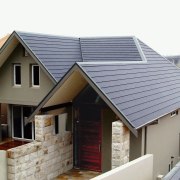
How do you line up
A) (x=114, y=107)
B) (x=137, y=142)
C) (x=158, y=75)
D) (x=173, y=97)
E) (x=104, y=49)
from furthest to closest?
(x=104, y=49), (x=158, y=75), (x=173, y=97), (x=137, y=142), (x=114, y=107)

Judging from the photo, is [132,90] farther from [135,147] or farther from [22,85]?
[22,85]

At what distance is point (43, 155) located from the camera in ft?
41.9

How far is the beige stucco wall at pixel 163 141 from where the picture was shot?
12.9 metres

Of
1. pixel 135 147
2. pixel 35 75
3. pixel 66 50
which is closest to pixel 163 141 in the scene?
pixel 135 147

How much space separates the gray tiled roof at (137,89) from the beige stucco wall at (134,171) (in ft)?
4.23

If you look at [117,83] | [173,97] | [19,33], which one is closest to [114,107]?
[117,83]

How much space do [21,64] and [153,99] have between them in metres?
8.91

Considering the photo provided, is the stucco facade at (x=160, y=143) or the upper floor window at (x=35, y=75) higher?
the upper floor window at (x=35, y=75)

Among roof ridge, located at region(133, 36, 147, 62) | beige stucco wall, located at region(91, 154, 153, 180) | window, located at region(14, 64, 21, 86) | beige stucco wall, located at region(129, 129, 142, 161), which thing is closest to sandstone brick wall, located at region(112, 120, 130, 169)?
beige stucco wall, located at region(91, 154, 153, 180)

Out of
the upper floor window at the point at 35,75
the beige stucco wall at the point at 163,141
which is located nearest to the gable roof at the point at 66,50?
the upper floor window at the point at 35,75

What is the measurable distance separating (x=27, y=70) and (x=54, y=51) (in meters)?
1.97

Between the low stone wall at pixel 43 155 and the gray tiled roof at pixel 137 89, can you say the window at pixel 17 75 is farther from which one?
the gray tiled roof at pixel 137 89

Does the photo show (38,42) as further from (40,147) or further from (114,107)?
(114,107)

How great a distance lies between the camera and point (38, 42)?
728 inches
